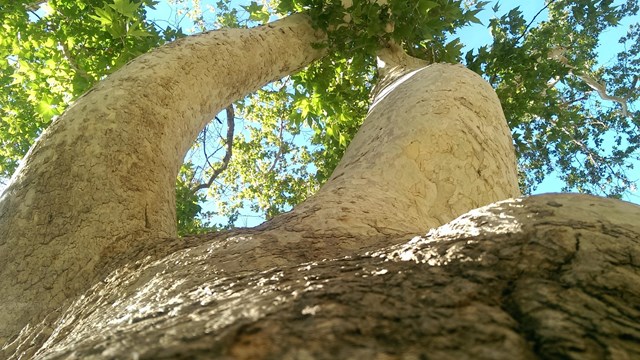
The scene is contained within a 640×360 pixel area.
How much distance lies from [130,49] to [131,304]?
12.0 feet

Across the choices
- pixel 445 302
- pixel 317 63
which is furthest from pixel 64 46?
pixel 445 302

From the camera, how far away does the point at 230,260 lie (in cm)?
139

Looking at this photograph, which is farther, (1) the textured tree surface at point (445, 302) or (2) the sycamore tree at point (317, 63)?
(2) the sycamore tree at point (317, 63)

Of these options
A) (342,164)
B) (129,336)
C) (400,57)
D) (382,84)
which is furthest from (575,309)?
(400,57)

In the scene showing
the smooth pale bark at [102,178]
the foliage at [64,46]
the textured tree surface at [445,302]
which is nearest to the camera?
the textured tree surface at [445,302]

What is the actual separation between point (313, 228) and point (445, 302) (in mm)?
878

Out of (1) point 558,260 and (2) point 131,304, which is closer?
(1) point 558,260

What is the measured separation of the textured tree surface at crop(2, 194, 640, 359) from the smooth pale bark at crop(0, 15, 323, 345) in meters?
0.86

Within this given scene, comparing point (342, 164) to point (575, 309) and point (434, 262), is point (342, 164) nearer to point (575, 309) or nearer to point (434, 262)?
point (434, 262)

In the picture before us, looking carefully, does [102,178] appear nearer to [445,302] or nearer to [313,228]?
[313,228]

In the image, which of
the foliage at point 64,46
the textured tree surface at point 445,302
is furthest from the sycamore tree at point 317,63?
the textured tree surface at point 445,302

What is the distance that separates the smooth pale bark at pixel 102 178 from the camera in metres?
1.84

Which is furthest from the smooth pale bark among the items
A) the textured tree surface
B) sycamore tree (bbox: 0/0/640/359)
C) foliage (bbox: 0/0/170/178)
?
foliage (bbox: 0/0/170/178)

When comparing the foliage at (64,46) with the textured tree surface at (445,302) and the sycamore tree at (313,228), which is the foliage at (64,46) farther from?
the textured tree surface at (445,302)
